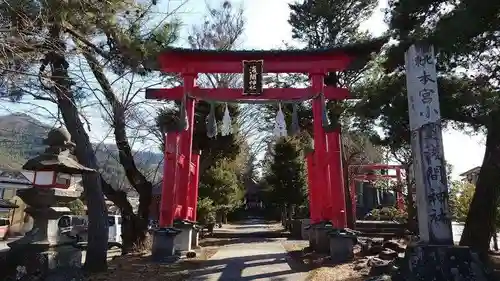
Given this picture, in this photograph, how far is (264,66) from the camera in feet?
41.3

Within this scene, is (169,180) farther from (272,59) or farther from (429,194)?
(429,194)

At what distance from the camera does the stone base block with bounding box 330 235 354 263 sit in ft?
34.8

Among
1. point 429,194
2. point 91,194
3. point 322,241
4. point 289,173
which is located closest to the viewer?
point 429,194

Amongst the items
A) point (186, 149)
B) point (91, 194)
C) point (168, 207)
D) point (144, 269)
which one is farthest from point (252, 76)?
point (144, 269)

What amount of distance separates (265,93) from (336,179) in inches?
136

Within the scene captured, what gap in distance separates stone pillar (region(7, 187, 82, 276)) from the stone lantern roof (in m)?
0.41

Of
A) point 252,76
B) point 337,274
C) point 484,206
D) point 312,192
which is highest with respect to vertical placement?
point 252,76

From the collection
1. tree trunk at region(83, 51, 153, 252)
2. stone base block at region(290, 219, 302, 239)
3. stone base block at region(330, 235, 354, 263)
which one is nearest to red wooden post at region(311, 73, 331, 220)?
stone base block at region(330, 235, 354, 263)

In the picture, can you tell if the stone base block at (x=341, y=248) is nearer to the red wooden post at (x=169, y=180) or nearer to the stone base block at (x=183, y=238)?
the stone base block at (x=183, y=238)

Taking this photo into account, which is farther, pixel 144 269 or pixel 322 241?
pixel 322 241

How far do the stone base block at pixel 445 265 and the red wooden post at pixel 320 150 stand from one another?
616 centimetres

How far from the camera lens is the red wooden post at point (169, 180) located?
446 inches

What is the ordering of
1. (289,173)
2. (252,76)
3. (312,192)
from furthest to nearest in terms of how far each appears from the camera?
(289,173), (312,192), (252,76)

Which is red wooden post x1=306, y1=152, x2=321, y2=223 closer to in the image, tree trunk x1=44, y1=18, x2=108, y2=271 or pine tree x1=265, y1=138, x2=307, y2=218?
tree trunk x1=44, y1=18, x2=108, y2=271
